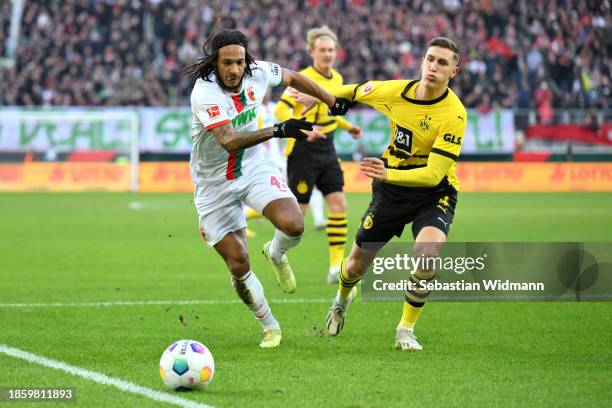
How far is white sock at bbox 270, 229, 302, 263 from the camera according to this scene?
25.6 feet

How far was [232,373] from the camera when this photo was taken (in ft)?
21.1

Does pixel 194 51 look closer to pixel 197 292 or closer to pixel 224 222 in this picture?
pixel 197 292

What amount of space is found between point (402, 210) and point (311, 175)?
13.2 ft

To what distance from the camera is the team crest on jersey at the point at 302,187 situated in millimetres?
11516

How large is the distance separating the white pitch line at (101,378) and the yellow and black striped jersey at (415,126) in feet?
7.71

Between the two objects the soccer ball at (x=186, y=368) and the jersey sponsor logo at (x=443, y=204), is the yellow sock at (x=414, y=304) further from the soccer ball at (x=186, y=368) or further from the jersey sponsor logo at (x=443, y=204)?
the soccer ball at (x=186, y=368)

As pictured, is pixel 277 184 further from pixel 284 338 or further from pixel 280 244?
pixel 284 338

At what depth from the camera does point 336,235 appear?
1134cm

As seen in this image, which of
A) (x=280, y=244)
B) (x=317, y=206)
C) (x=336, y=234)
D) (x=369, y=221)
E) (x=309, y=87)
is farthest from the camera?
(x=317, y=206)

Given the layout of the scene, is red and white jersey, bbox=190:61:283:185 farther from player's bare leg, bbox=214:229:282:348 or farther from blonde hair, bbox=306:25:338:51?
blonde hair, bbox=306:25:338:51

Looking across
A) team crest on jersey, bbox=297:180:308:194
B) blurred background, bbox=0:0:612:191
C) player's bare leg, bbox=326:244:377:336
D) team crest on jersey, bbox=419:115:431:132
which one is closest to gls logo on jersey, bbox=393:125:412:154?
team crest on jersey, bbox=419:115:431:132

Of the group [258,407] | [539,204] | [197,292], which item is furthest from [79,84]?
[258,407]

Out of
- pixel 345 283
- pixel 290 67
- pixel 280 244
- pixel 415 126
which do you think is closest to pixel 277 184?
pixel 280 244

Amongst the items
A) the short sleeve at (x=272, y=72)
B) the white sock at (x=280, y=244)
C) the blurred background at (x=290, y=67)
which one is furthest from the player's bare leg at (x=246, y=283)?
the blurred background at (x=290, y=67)
